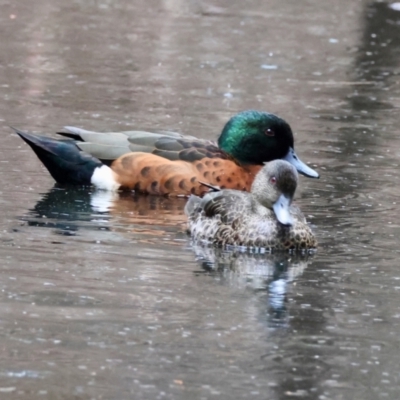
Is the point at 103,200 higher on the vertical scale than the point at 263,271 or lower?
higher

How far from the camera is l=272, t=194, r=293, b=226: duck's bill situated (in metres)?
8.79

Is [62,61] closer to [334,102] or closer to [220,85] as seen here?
[220,85]

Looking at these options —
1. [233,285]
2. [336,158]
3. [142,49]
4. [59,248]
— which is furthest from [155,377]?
[142,49]

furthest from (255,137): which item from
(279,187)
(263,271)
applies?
(263,271)

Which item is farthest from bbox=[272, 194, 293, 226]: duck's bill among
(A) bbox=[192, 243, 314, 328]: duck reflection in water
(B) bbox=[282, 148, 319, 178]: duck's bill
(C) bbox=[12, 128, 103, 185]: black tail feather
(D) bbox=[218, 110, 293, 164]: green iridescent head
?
(C) bbox=[12, 128, 103, 185]: black tail feather

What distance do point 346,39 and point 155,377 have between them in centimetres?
1514

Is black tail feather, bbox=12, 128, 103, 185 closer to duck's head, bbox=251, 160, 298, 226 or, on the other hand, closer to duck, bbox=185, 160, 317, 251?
duck, bbox=185, 160, 317, 251

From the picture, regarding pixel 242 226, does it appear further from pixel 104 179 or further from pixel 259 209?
pixel 104 179

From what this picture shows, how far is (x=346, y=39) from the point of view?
2048cm

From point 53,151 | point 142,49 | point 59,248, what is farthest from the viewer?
point 142,49

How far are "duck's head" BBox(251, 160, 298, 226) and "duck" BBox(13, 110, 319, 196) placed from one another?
4.44ft

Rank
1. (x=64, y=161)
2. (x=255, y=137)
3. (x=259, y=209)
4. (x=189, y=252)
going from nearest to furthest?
(x=189, y=252), (x=259, y=209), (x=255, y=137), (x=64, y=161)

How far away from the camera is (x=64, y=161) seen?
10742mm

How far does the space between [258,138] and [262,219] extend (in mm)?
1822
